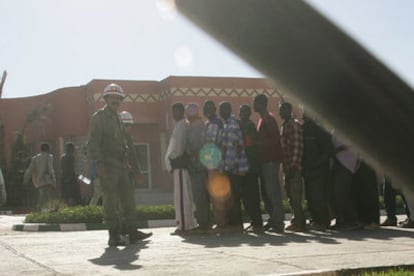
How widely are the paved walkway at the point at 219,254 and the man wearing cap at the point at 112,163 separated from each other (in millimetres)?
301

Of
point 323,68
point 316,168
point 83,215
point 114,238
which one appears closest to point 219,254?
point 114,238

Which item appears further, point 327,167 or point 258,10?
point 327,167

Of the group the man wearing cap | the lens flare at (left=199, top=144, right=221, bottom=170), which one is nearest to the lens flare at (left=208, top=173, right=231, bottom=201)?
the lens flare at (left=199, top=144, right=221, bottom=170)

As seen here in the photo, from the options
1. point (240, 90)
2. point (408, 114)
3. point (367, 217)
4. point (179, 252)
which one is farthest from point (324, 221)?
point (240, 90)

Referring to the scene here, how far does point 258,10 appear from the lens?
665mm

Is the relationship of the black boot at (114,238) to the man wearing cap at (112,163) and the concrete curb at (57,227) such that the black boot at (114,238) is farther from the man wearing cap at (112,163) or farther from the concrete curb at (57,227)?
the concrete curb at (57,227)

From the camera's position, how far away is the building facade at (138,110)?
861 inches

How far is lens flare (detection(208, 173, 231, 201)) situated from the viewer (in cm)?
773

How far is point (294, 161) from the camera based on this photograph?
7.62 metres

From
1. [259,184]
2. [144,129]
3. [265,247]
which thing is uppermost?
[144,129]

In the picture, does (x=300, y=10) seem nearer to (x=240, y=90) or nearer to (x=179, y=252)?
(x=179, y=252)

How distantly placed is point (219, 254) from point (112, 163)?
6.20 feet

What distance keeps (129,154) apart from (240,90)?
14.9 meters

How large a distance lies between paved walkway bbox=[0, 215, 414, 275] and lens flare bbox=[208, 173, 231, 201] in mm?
611
